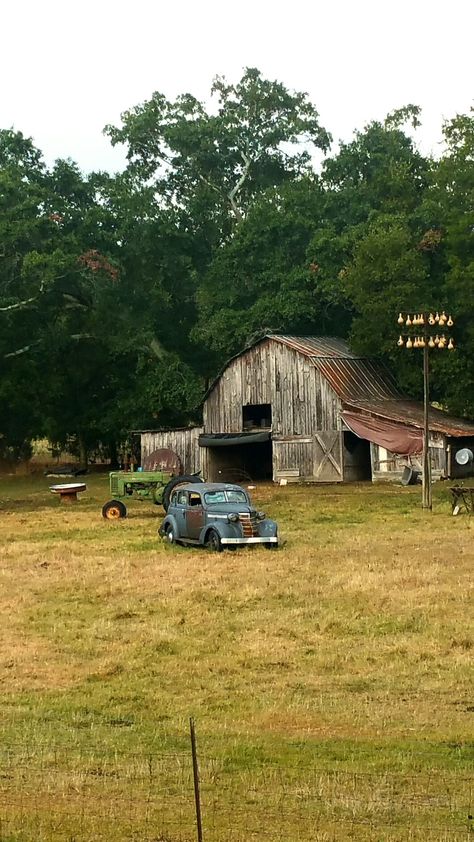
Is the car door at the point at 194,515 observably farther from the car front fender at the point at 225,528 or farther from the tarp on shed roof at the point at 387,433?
the tarp on shed roof at the point at 387,433

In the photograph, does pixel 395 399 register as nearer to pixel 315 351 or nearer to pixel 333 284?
pixel 315 351

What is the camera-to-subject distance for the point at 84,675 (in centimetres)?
1404

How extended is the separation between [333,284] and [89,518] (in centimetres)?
2433

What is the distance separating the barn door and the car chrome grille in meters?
22.1

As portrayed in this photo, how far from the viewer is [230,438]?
50469 millimetres

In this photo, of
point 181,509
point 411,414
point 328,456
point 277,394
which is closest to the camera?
point 181,509

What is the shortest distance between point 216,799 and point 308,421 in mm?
39728

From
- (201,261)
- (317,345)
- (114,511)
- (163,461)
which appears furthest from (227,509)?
(201,261)

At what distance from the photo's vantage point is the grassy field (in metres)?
8.78

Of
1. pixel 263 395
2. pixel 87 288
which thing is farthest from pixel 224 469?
pixel 87 288

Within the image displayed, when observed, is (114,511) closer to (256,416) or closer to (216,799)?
(256,416)

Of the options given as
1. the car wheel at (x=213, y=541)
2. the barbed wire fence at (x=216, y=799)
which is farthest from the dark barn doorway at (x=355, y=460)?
the barbed wire fence at (x=216, y=799)

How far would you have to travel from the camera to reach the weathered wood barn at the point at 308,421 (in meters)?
44.8

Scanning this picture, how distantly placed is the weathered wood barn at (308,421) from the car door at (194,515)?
1742 centimetres
